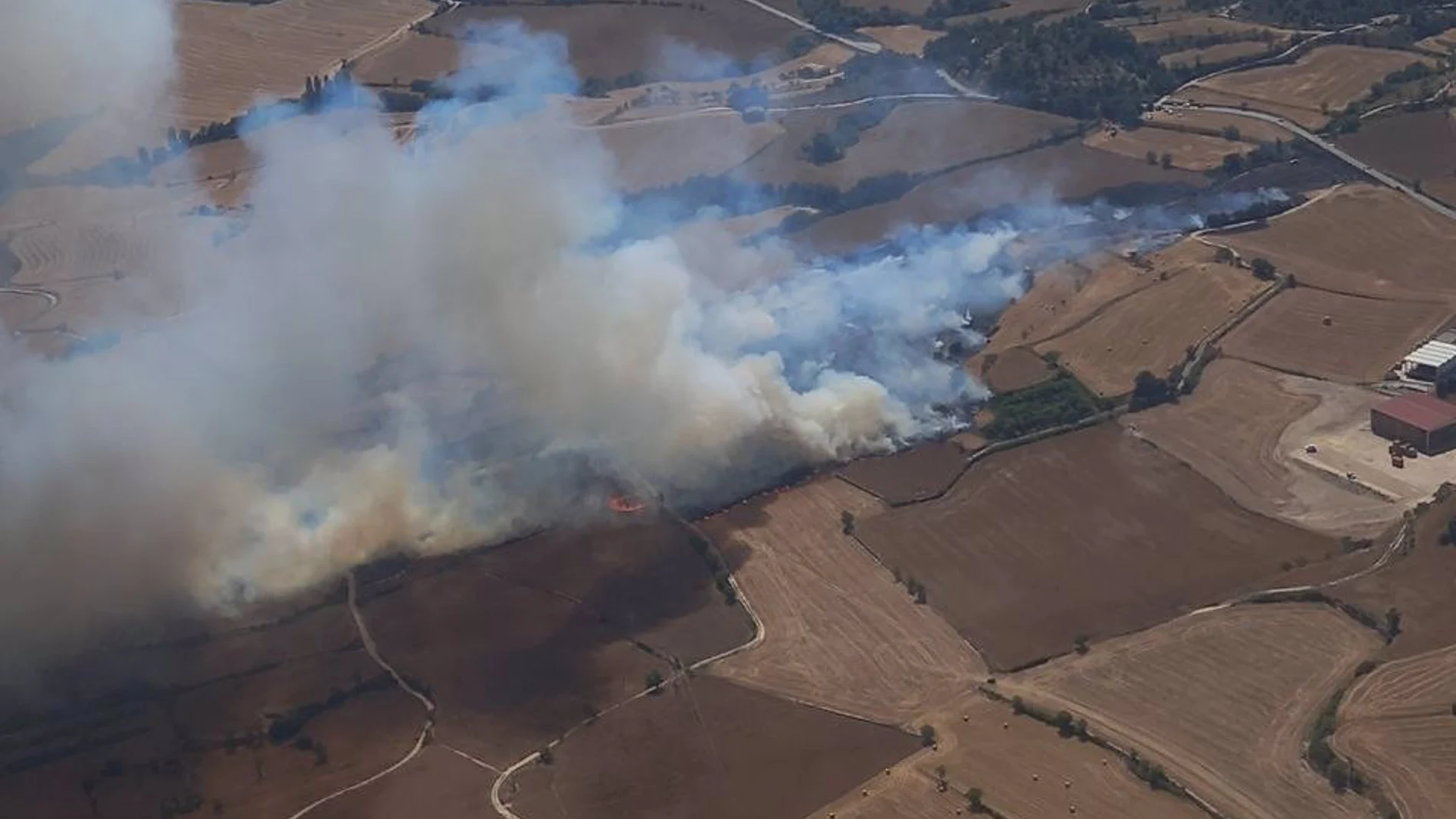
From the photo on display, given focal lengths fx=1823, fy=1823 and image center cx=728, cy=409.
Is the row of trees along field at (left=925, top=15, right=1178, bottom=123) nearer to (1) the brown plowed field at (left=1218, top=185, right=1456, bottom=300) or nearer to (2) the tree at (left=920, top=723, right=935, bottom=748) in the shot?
(1) the brown plowed field at (left=1218, top=185, right=1456, bottom=300)

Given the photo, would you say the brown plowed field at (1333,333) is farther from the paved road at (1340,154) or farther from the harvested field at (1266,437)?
the paved road at (1340,154)

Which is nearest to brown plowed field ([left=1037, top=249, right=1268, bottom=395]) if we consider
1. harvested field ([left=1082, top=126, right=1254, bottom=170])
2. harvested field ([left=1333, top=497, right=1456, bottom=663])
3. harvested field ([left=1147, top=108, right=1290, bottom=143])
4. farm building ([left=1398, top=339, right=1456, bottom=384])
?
farm building ([left=1398, top=339, right=1456, bottom=384])

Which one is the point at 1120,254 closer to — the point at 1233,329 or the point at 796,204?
the point at 1233,329

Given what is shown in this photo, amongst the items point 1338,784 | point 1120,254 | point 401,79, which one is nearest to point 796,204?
point 1120,254

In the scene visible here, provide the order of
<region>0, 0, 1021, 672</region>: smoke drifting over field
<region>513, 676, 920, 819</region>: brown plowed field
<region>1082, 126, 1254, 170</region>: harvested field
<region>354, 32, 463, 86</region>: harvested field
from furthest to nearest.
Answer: <region>354, 32, 463, 86</region>: harvested field < <region>1082, 126, 1254, 170</region>: harvested field < <region>0, 0, 1021, 672</region>: smoke drifting over field < <region>513, 676, 920, 819</region>: brown plowed field

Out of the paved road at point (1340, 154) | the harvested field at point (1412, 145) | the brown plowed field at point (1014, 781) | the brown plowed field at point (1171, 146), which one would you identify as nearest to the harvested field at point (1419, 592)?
the brown plowed field at point (1014, 781)
